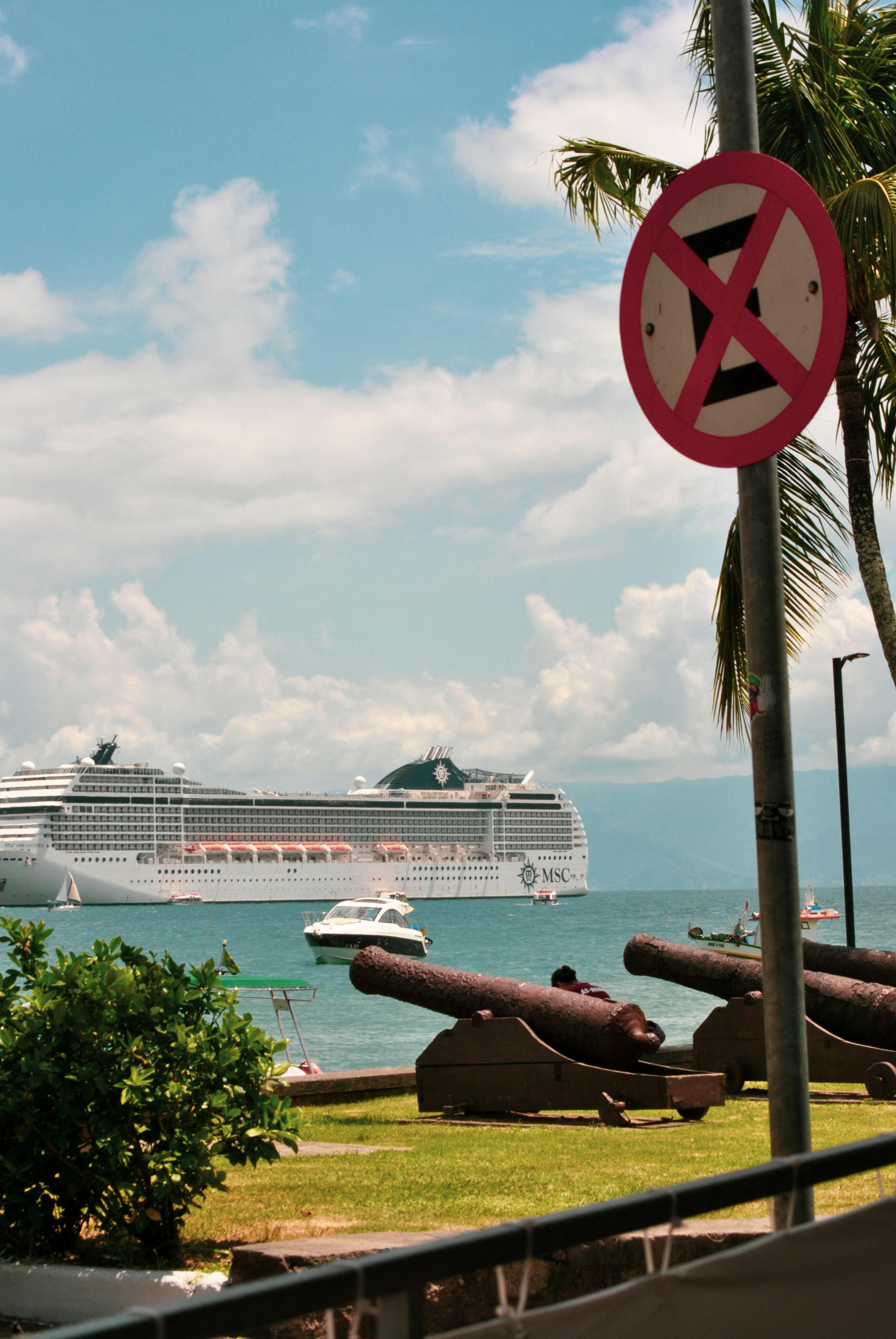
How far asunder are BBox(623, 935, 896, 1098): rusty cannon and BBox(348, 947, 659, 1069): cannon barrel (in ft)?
4.18

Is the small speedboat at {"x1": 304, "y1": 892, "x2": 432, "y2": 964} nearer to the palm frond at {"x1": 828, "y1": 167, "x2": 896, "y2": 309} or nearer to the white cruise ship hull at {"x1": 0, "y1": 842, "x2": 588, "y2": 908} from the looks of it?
the white cruise ship hull at {"x1": 0, "y1": 842, "x2": 588, "y2": 908}

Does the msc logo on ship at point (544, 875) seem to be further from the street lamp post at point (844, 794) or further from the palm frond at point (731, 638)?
the palm frond at point (731, 638)

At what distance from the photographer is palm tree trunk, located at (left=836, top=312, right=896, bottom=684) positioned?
27.8 ft

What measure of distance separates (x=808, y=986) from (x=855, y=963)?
1.14 metres

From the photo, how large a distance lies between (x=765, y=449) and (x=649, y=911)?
12115 centimetres

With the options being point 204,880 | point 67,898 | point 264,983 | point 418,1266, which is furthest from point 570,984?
point 67,898

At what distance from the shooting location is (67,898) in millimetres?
91250

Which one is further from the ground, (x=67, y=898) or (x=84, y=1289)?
(x=84, y=1289)

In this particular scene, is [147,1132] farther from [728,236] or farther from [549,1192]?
[728,236]

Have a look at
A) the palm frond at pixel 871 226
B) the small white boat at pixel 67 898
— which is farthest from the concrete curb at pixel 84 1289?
the small white boat at pixel 67 898

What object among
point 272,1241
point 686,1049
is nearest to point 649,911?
point 686,1049

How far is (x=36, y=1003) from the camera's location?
4684mm

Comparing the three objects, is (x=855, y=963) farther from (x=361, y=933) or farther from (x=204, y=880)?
(x=204, y=880)

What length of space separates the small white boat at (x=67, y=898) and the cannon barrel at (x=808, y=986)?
3314 inches
